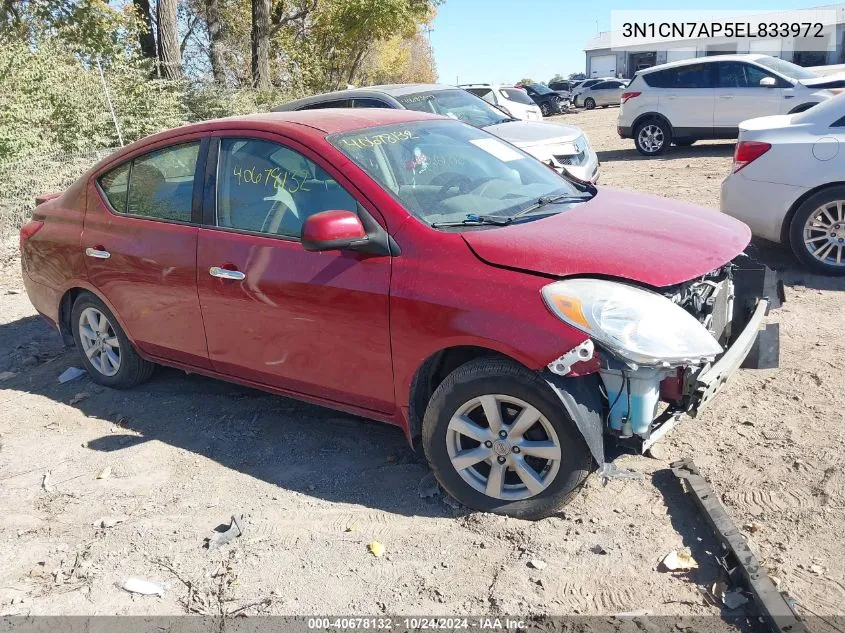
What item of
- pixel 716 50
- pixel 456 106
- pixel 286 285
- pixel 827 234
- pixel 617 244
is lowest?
pixel 827 234

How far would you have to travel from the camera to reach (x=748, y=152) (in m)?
6.52

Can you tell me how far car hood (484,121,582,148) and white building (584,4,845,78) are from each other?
35047mm

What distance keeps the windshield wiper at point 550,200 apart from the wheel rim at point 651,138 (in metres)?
11.6

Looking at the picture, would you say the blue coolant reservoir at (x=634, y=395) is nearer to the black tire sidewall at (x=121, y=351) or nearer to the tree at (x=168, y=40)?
the black tire sidewall at (x=121, y=351)

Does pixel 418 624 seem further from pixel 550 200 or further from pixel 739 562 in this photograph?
pixel 550 200

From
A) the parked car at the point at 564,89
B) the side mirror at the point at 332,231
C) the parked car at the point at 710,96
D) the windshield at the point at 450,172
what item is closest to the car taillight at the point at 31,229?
the windshield at the point at 450,172

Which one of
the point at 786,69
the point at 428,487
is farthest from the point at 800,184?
the point at 786,69

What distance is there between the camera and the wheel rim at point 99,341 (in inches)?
204

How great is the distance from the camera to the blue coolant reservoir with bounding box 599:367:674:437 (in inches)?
123

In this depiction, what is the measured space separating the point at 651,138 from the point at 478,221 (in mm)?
12457

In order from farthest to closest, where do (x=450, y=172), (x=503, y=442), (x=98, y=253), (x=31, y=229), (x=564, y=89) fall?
(x=564, y=89), (x=31, y=229), (x=98, y=253), (x=450, y=172), (x=503, y=442)

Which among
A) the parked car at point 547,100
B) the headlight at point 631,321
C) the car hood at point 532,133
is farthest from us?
the parked car at point 547,100

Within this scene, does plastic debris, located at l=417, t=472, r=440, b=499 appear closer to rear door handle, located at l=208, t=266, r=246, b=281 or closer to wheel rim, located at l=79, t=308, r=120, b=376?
rear door handle, located at l=208, t=266, r=246, b=281

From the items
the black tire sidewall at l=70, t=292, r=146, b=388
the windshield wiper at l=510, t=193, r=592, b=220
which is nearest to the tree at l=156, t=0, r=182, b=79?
the black tire sidewall at l=70, t=292, r=146, b=388
